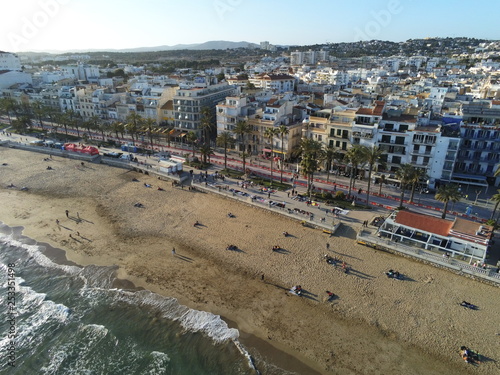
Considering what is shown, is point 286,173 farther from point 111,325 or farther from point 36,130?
point 36,130

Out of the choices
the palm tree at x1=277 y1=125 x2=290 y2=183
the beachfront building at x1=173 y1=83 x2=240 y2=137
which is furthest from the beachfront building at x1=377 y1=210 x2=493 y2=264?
the beachfront building at x1=173 y1=83 x2=240 y2=137

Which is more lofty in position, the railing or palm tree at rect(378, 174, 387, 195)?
palm tree at rect(378, 174, 387, 195)

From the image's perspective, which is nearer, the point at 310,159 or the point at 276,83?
the point at 310,159

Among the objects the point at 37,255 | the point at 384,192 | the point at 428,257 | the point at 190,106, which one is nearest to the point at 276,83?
the point at 190,106

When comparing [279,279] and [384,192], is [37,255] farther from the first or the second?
[384,192]

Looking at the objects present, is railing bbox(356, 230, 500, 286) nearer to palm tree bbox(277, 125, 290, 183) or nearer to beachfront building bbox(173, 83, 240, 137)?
palm tree bbox(277, 125, 290, 183)
